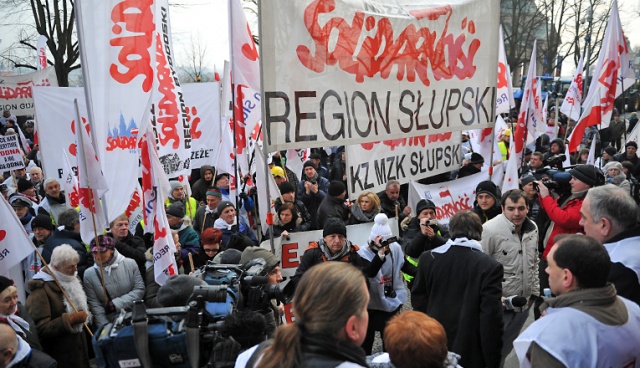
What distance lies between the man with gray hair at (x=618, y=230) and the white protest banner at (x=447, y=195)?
3536mm

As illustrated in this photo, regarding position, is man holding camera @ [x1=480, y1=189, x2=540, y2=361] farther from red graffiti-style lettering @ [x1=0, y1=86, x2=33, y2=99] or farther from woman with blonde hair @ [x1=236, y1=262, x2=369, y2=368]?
red graffiti-style lettering @ [x1=0, y1=86, x2=33, y2=99]

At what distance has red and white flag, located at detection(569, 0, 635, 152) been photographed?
9820 millimetres

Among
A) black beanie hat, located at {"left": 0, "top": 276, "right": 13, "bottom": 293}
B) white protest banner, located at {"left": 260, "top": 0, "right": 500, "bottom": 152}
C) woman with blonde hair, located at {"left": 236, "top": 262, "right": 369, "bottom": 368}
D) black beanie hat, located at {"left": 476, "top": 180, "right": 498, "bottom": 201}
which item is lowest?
black beanie hat, located at {"left": 0, "top": 276, "right": 13, "bottom": 293}

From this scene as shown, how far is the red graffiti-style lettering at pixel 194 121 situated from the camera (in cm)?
1064

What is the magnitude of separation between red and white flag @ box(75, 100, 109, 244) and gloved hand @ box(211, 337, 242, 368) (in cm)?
327

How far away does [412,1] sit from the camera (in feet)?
19.5

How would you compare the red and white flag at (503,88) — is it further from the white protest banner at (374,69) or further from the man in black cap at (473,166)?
the white protest banner at (374,69)

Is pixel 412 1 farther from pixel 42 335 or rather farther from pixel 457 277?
pixel 42 335

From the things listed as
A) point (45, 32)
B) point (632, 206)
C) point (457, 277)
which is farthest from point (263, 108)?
point (45, 32)

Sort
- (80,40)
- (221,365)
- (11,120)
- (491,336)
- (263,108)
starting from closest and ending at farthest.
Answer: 1. (221,365)
2. (491,336)
3. (263,108)
4. (80,40)
5. (11,120)

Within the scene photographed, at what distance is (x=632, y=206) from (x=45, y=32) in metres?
29.3

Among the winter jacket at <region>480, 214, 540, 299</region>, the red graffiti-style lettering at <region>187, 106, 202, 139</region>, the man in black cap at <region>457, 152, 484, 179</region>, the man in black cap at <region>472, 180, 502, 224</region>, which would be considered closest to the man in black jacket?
the winter jacket at <region>480, 214, 540, 299</region>

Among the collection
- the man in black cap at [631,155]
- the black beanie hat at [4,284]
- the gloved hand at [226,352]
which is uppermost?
the gloved hand at [226,352]

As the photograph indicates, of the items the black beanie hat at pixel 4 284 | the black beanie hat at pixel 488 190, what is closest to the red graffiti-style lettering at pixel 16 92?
the black beanie hat at pixel 4 284
